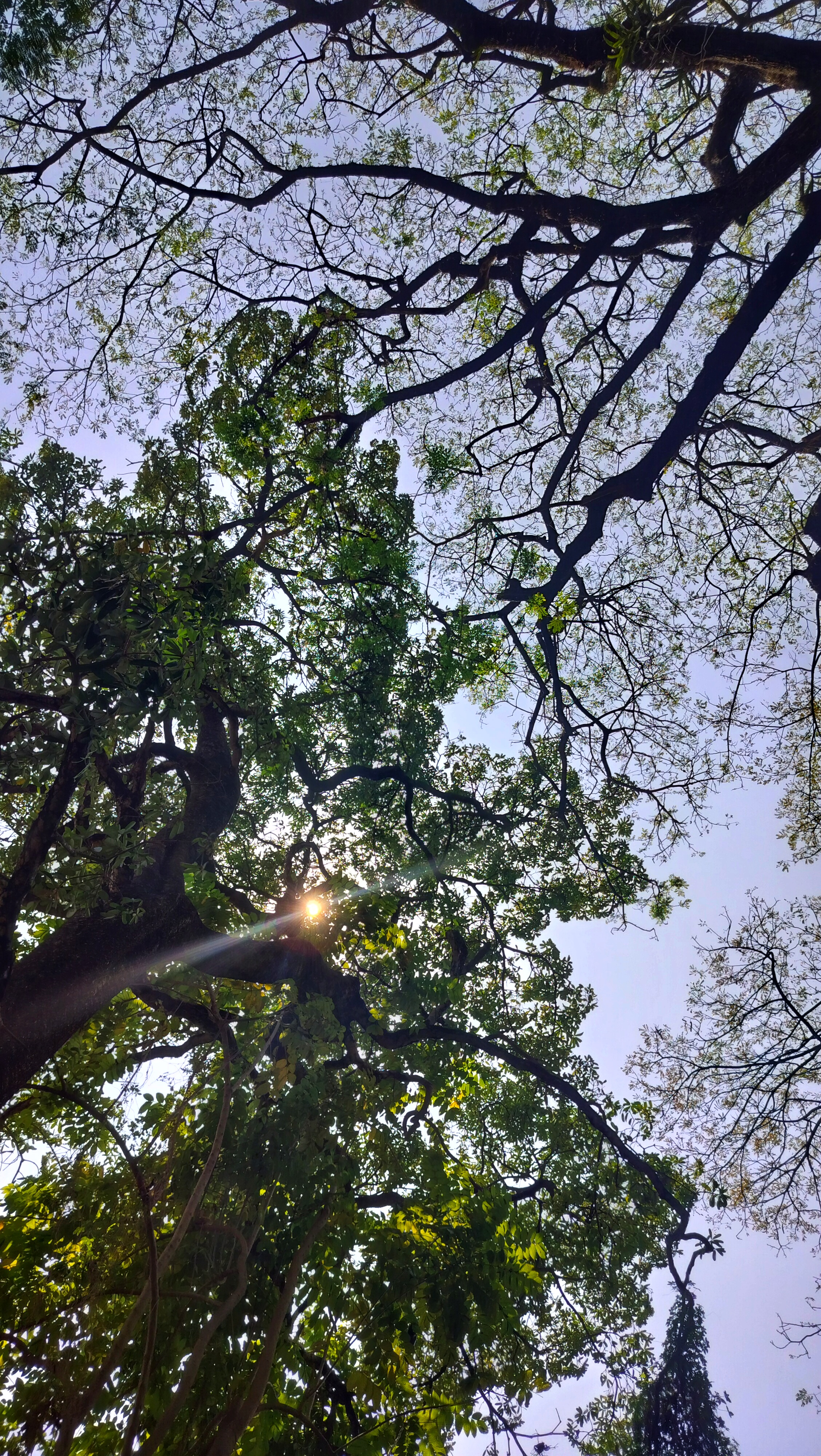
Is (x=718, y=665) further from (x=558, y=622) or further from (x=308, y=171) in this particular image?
(x=308, y=171)

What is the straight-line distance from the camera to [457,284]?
26.0 feet

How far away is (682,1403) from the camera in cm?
888

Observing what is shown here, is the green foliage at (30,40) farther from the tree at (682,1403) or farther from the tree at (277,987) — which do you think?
the tree at (682,1403)

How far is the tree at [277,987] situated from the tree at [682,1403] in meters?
0.55

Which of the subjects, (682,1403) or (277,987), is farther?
(682,1403)

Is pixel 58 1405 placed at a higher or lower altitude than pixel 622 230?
lower

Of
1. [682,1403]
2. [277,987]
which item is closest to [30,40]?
[277,987]

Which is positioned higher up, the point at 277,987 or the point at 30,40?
the point at 30,40

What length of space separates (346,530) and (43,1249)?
18.7ft

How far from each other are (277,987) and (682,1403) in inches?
328

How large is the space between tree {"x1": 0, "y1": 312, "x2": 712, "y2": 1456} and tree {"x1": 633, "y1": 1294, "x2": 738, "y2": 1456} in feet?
1.81

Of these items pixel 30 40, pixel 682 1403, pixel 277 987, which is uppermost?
pixel 30 40

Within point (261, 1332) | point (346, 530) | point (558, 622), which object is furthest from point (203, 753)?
point (261, 1332)

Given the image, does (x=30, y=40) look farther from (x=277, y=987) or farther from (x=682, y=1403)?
(x=682, y=1403)
